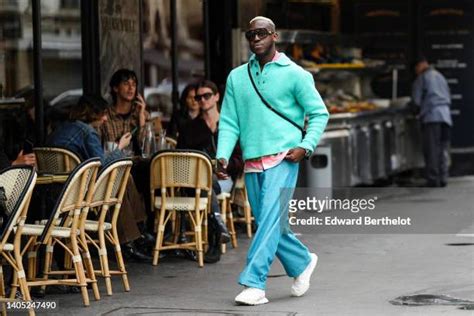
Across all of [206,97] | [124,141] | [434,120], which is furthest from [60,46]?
[434,120]

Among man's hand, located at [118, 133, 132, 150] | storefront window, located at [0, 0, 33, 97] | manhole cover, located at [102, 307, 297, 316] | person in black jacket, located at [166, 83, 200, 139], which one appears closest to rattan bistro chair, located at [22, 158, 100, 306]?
manhole cover, located at [102, 307, 297, 316]

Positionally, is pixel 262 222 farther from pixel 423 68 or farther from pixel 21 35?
pixel 423 68

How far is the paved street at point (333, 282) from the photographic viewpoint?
944 cm

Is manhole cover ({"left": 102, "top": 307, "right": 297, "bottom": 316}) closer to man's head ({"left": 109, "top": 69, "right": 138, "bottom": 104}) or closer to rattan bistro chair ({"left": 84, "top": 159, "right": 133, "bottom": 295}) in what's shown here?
rattan bistro chair ({"left": 84, "top": 159, "right": 133, "bottom": 295})

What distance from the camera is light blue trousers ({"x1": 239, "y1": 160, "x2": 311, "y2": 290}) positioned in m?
9.38

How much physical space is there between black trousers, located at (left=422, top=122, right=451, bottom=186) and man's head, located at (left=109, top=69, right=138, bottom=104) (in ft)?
23.4

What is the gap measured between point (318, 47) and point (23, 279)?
453 inches

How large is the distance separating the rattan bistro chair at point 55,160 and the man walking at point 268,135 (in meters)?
1.88

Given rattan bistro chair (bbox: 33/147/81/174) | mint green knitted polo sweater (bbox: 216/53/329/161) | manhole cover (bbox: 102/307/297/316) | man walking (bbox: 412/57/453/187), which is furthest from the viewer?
man walking (bbox: 412/57/453/187)

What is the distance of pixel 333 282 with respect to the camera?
10656 mm

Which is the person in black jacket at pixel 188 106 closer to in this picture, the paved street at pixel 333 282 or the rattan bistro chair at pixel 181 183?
the paved street at pixel 333 282

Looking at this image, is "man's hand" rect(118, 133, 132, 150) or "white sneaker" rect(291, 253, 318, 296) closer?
"white sneaker" rect(291, 253, 318, 296)

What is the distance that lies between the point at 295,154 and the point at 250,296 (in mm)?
1038

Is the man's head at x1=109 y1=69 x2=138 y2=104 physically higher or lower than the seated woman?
higher
